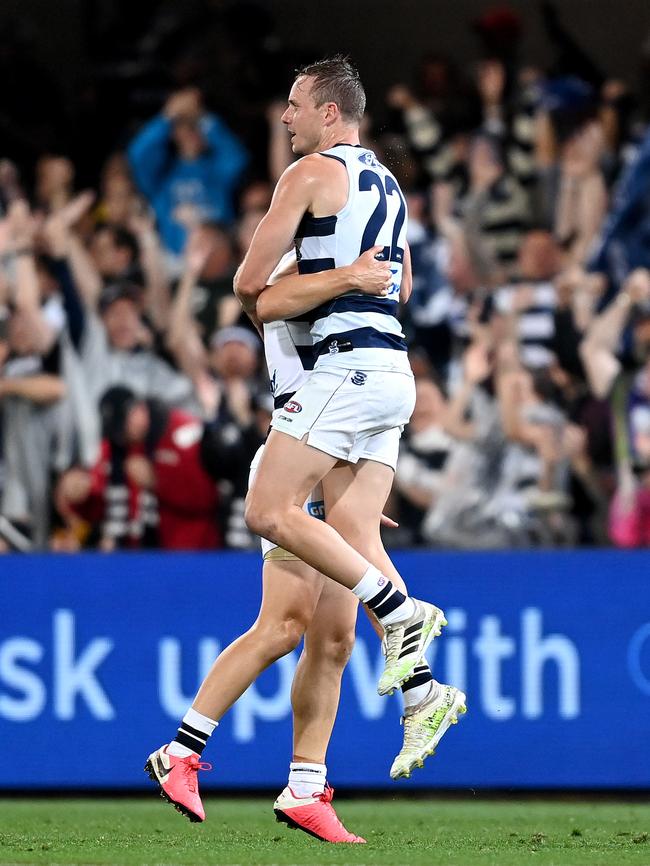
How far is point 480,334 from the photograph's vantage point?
10180mm

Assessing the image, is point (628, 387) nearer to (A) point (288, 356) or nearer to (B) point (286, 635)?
(A) point (288, 356)

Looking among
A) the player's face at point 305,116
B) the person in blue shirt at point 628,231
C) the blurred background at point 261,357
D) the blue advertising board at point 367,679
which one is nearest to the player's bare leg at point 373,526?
the player's face at point 305,116

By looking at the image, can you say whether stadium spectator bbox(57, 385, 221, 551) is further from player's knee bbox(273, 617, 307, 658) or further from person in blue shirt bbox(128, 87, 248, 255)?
player's knee bbox(273, 617, 307, 658)

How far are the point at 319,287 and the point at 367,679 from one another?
10.4ft

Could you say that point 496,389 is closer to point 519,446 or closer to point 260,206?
point 519,446

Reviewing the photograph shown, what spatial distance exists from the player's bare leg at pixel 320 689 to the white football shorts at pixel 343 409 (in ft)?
1.88

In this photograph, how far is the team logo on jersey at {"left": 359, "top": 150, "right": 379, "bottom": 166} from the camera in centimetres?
538

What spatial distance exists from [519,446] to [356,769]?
250 cm

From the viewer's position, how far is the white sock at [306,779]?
5441 millimetres

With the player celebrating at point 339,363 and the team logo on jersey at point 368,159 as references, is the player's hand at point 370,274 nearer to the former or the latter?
the player celebrating at point 339,363

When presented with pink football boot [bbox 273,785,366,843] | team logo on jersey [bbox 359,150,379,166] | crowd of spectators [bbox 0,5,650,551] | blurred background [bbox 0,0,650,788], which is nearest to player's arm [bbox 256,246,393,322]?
team logo on jersey [bbox 359,150,379,166]

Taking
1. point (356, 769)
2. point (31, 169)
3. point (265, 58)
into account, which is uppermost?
point (265, 58)

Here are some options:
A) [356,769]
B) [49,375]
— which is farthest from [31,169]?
[356,769]

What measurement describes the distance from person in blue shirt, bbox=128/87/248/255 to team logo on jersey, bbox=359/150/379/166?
19.3ft
